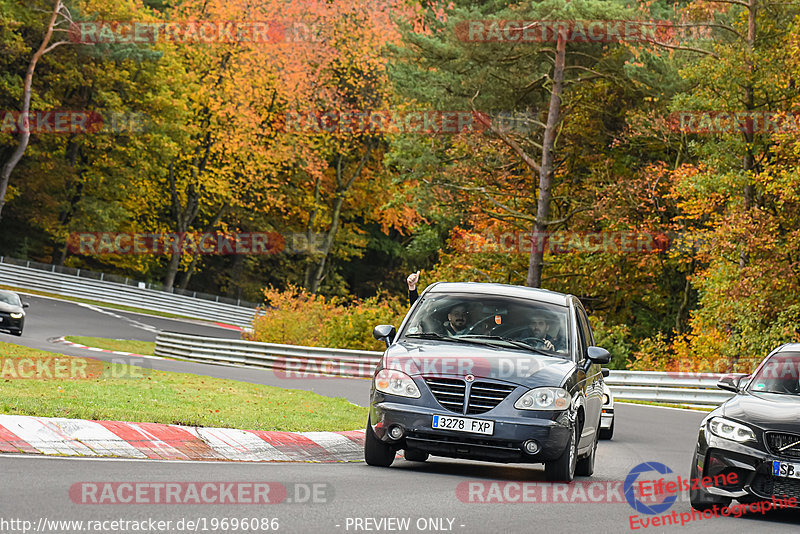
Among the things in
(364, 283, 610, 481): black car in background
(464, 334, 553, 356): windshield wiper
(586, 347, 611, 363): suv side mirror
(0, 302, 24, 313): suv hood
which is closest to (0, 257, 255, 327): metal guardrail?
(0, 302, 24, 313): suv hood

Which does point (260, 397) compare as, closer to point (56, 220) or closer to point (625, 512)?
point (625, 512)

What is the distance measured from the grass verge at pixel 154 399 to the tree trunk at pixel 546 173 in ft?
68.7

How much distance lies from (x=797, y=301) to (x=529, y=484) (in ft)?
71.8

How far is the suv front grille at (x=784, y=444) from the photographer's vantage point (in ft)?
31.0

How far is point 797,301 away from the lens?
30734mm

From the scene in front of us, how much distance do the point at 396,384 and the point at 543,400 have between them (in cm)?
138

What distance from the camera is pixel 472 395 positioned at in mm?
10594

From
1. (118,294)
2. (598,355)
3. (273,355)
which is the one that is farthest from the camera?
(118,294)

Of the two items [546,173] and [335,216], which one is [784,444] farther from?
[335,216]

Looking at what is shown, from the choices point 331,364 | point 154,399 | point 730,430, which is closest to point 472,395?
point 730,430

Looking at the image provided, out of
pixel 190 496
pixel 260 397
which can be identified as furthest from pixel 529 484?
pixel 260 397

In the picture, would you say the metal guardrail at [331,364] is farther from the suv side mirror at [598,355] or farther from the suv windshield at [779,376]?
the suv windshield at [779,376]

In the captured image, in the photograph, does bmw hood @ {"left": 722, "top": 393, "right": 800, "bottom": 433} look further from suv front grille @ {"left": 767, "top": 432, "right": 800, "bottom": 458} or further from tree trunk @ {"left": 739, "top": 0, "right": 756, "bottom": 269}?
tree trunk @ {"left": 739, "top": 0, "right": 756, "bottom": 269}

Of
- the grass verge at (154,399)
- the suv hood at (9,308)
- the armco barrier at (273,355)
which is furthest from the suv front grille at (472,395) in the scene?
the suv hood at (9,308)
